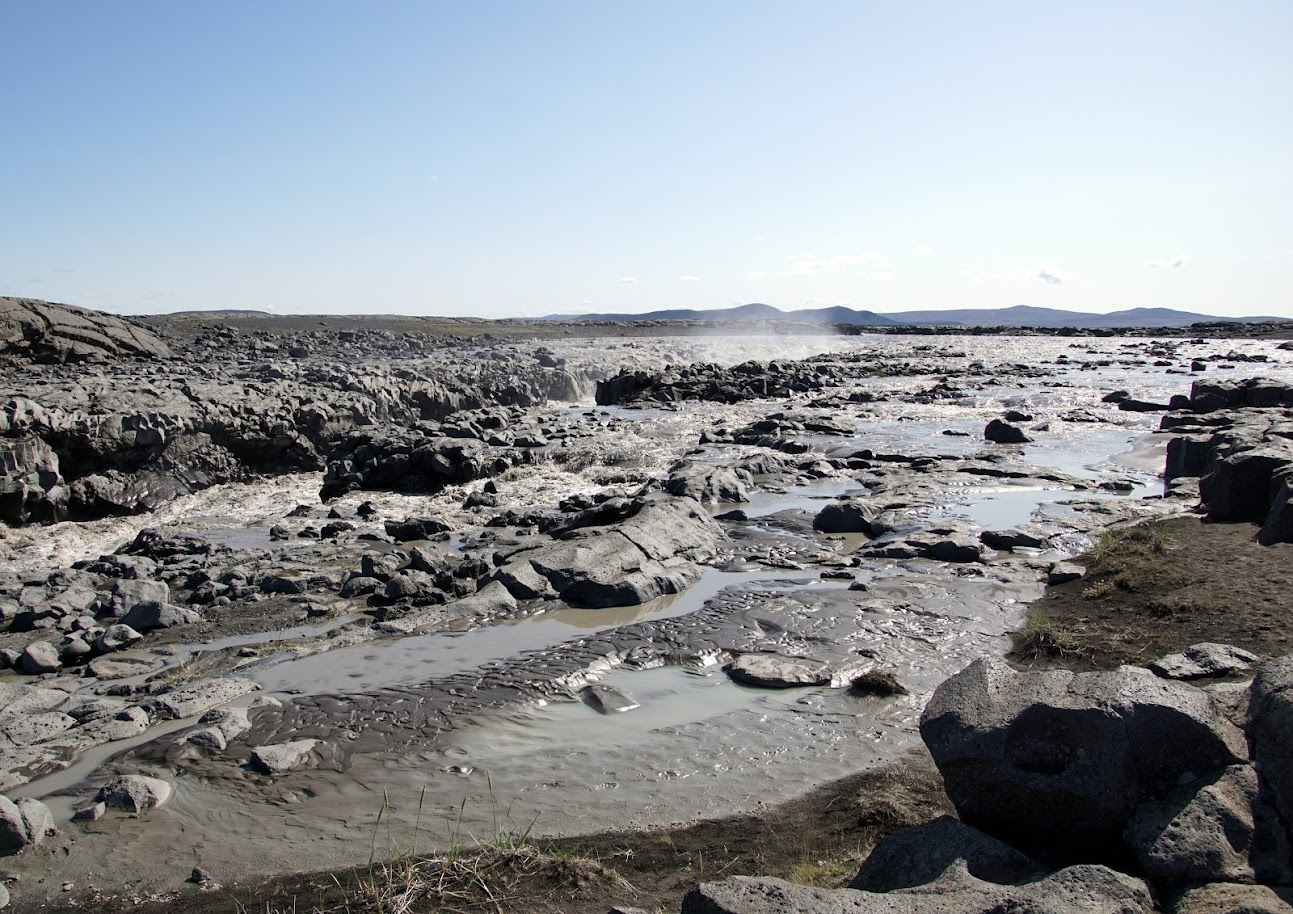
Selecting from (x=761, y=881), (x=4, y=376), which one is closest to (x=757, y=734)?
(x=761, y=881)

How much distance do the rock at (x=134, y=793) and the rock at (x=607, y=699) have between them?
291cm

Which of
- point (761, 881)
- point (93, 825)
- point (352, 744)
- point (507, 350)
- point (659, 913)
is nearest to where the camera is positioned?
point (761, 881)

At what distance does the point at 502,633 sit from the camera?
8.12 metres

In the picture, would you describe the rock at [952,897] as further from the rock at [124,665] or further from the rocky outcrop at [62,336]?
the rocky outcrop at [62,336]

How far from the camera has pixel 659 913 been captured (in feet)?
12.8

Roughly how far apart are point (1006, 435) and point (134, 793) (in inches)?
755

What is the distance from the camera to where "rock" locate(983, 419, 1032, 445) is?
1998cm

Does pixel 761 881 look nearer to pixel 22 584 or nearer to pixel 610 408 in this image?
pixel 22 584

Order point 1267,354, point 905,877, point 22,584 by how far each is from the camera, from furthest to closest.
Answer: point 1267,354, point 22,584, point 905,877

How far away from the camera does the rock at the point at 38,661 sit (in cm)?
734

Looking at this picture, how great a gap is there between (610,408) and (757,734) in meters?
22.3

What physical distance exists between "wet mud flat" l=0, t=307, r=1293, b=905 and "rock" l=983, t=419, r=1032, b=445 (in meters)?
1.77

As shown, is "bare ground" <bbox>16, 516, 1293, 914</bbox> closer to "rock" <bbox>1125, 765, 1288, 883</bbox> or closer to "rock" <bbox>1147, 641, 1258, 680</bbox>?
"rock" <bbox>1147, 641, 1258, 680</bbox>

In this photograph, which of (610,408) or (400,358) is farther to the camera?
(400,358)
